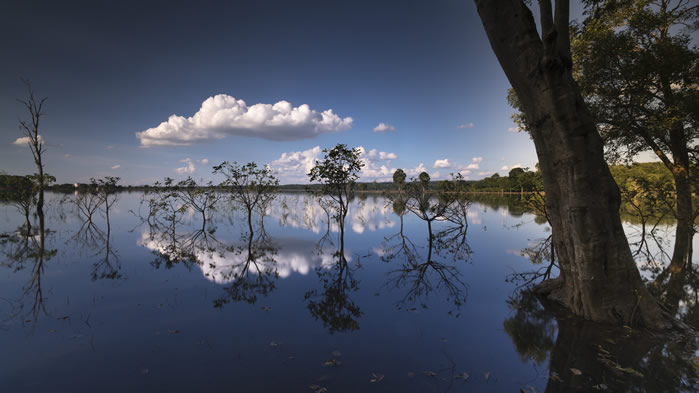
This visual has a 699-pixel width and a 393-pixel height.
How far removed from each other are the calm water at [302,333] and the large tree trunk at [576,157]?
37.1 inches

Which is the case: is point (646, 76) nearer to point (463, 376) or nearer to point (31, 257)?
point (463, 376)

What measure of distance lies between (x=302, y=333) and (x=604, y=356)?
6.65 m

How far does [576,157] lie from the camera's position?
6.20m

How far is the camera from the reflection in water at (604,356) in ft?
14.6

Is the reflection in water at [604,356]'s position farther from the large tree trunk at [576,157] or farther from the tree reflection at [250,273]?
the tree reflection at [250,273]

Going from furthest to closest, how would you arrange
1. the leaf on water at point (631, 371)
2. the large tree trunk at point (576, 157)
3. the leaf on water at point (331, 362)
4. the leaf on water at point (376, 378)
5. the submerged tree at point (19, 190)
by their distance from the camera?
the submerged tree at point (19, 190) < the large tree trunk at point (576, 157) < the leaf on water at point (331, 362) < the leaf on water at point (376, 378) < the leaf on water at point (631, 371)

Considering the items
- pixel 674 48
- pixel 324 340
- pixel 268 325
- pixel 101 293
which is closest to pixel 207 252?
pixel 101 293

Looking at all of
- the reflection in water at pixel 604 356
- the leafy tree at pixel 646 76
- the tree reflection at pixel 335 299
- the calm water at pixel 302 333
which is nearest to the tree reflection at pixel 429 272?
the calm water at pixel 302 333

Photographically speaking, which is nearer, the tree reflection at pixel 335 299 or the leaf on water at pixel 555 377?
the leaf on water at pixel 555 377

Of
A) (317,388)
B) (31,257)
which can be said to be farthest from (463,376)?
(31,257)

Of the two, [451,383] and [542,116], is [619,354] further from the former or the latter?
[542,116]

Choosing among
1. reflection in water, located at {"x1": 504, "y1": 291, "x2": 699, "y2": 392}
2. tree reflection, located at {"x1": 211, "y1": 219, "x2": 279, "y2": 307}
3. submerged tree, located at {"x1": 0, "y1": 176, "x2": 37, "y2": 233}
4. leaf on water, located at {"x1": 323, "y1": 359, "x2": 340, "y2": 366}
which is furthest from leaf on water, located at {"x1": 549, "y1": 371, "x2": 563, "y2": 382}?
submerged tree, located at {"x1": 0, "y1": 176, "x2": 37, "y2": 233}

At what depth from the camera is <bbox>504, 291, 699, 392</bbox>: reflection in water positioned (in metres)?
4.45

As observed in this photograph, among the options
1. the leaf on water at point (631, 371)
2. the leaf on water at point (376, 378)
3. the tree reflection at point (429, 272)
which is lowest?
the tree reflection at point (429, 272)
